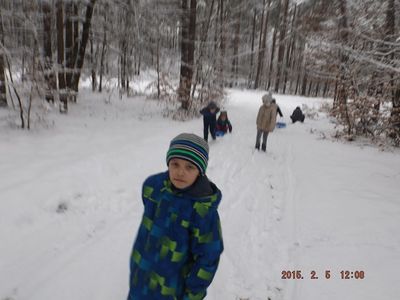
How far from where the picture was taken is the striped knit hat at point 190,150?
1887mm

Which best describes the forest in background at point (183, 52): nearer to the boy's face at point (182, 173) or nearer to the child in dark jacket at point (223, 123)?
the child in dark jacket at point (223, 123)

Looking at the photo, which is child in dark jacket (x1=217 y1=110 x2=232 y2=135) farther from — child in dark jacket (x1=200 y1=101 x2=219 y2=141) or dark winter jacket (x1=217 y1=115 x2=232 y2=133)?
child in dark jacket (x1=200 y1=101 x2=219 y2=141)

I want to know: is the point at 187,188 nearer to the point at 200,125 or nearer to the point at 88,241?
the point at 88,241

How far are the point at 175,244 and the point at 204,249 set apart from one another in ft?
0.64

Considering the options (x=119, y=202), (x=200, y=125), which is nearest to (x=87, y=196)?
(x=119, y=202)

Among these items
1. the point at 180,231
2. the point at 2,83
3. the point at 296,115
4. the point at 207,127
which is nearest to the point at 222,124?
the point at 207,127

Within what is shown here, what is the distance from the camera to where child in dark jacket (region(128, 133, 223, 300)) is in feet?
5.96

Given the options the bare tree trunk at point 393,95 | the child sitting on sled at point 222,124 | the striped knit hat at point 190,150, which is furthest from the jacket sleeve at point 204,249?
the bare tree trunk at point 393,95

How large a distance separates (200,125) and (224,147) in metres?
3.10

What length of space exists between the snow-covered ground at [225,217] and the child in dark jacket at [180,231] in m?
1.43

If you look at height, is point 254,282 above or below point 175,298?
below

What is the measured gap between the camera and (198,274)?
181 centimetres

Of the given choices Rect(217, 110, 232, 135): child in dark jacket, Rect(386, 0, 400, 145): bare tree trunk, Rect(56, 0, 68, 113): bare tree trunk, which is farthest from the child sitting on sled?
Rect(56, 0, 68, 113): bare tree trunk

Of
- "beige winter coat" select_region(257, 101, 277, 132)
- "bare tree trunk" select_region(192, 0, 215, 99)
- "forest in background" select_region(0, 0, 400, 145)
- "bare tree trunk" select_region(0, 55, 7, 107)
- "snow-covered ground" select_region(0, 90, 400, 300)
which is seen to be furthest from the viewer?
"bare tree trunk" select_region(192, 0, 215, 99)
